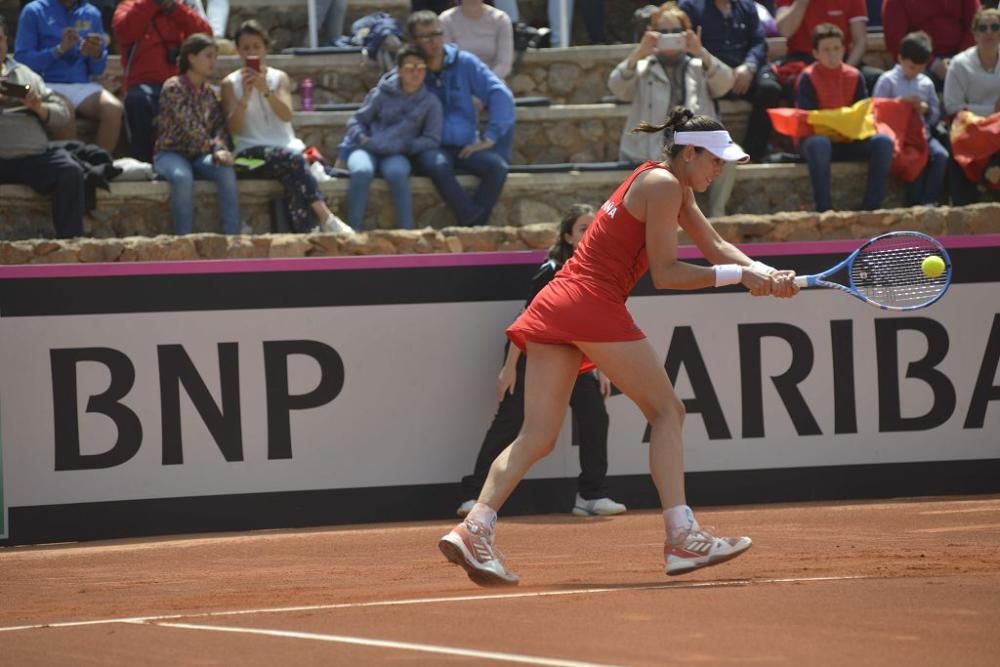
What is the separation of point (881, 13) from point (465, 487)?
277 inches

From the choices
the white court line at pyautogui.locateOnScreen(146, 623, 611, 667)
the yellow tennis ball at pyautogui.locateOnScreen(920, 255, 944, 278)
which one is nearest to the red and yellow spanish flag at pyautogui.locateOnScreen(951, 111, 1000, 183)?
the yellow tennis ball at pyautogui.locateOnScreen(920, 255, 944, 278)

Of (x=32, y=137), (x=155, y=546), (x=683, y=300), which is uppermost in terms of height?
(x=32, y=137)

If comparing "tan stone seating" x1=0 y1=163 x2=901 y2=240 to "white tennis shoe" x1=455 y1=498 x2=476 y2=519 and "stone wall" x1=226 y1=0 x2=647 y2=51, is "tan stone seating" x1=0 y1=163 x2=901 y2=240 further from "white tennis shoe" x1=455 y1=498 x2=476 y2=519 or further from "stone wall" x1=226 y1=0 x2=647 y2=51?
"stone wall" x1=226 y1=0 x2=647 y2=51

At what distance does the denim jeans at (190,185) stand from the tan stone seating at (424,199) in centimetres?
18

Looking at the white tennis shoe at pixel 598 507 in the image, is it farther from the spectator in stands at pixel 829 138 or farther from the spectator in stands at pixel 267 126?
the spectator in stands at pixel 829 138

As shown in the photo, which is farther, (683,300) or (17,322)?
(683,300)

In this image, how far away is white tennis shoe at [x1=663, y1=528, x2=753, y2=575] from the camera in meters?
6.69

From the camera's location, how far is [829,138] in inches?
492

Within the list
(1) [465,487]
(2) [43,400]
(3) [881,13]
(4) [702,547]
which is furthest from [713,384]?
(3) [881,13]

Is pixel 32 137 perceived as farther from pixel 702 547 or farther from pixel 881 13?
pixel 881 13

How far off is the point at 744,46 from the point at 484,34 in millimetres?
2129

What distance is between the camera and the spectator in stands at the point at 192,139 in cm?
1134

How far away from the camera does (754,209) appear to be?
12.7 m

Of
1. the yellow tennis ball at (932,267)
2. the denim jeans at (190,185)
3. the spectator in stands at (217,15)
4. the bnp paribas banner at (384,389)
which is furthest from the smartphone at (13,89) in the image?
the yellow tennis ball at (932,267)
